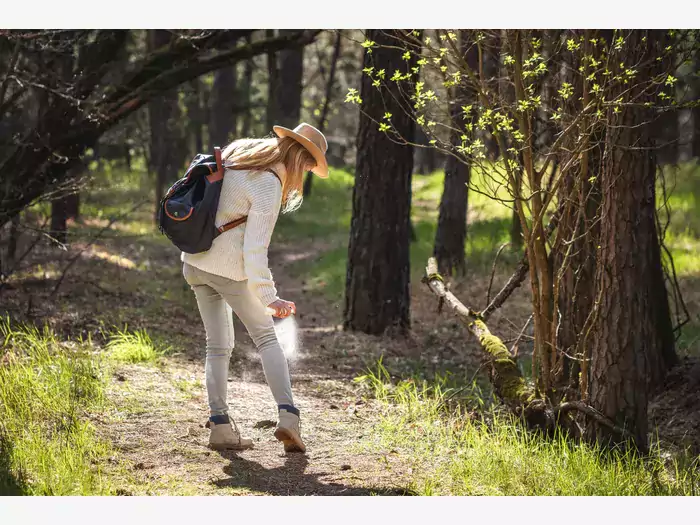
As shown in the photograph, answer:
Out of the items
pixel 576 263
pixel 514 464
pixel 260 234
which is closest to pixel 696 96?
pixel 576 263

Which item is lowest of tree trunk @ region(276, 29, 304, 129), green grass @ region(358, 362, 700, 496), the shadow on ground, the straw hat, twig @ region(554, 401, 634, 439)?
the shadow on ground

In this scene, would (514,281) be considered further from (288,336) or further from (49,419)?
(288,336)

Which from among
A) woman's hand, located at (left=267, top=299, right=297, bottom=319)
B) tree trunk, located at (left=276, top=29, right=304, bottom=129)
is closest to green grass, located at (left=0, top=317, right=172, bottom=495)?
woman's hand, located at (left=267, top=299, right=297, bottom=319)

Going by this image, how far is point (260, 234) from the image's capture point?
482 centimetres

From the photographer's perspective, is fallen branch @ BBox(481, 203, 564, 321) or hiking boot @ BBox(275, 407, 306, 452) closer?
hiking boot @ BBox(275, 407, 306, 452)

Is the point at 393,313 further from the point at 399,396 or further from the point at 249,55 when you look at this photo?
the point at 249,55

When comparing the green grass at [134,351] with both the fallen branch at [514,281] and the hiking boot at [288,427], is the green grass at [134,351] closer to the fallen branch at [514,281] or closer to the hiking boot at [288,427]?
the hiking boot at [288,427]

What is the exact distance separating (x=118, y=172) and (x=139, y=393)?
946 inches

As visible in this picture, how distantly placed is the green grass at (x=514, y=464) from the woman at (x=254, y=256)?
922 mm

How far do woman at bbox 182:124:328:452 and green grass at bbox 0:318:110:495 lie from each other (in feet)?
2.95

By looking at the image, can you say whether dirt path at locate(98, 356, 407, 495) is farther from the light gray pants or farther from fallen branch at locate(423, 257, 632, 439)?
fallen branch at locate(423, 257, 632, 439)

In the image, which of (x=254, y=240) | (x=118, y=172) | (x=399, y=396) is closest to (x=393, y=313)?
(x=399, y=396)

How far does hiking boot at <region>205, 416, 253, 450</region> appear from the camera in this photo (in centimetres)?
539
